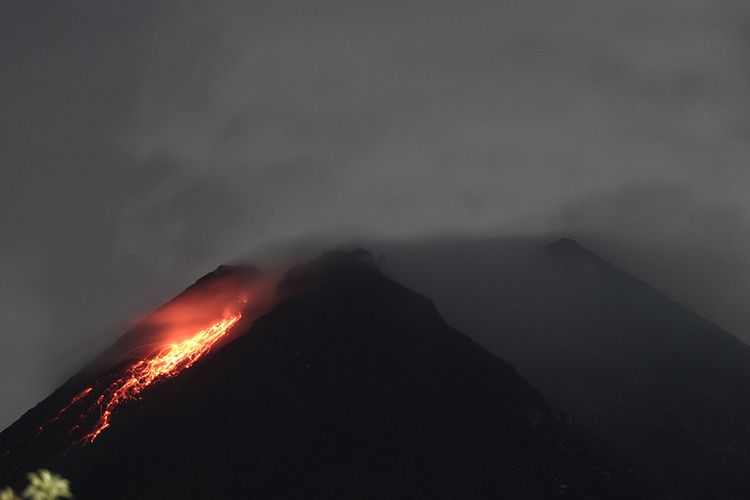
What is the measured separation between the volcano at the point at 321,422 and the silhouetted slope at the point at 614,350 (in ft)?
72.8

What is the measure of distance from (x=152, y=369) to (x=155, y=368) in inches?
20.0

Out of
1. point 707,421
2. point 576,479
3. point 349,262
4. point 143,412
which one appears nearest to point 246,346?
point 143,412

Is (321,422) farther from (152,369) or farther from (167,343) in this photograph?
(167,343)

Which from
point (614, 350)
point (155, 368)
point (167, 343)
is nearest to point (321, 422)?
point (155, 368)

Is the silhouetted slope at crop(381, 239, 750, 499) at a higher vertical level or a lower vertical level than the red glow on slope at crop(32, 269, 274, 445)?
lower

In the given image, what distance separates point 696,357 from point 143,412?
110052mm

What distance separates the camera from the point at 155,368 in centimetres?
9138

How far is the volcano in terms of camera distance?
6141cm

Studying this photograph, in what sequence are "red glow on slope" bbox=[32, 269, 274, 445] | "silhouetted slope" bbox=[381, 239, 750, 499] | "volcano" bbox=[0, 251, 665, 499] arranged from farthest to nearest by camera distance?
1. "silhouetted slope" bbox=[381, 239, 750, 499]
2. "red glow on slope" bbox=[32, 269, 274, 445]
3. "volcano" bbox=[0, 251, 665, 499]

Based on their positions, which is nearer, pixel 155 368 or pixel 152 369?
pixel 152 369

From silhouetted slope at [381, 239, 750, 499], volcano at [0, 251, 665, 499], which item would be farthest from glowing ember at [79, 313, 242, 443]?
silhouetted slope at [381, 239, 750, 499]

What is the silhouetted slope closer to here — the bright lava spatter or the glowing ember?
the glowing ember

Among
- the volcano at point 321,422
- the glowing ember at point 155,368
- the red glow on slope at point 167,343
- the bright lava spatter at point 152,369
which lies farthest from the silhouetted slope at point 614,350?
the bright lava spatter at point 152,369

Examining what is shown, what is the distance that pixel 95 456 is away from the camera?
2692 inches
